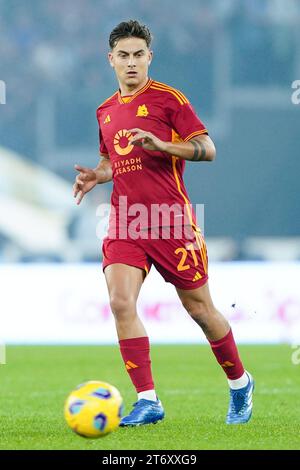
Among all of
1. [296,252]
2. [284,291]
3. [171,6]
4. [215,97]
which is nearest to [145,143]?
[284,291]

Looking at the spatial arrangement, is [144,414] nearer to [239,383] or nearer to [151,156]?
[239,383]

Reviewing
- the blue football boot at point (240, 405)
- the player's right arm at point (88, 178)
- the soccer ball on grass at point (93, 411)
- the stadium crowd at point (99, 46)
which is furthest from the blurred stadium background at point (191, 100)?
the soccer ball on grass at point (93, 411)

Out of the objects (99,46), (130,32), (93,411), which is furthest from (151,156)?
(99,46)

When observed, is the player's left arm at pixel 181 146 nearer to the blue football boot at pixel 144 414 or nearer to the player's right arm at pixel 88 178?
the player's right arm at pixel 88 178

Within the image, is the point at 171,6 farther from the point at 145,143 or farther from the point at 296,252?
the point at 145,143

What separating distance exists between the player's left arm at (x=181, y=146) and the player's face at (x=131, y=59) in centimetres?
36

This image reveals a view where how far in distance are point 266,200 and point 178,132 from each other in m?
9.73

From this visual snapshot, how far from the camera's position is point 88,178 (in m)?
6.32

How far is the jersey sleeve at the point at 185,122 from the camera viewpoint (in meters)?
5.96

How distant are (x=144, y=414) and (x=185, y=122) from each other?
1669 millimetres

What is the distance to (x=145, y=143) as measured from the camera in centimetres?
565

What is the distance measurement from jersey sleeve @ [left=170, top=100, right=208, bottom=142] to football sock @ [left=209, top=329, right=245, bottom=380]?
1.17 meters

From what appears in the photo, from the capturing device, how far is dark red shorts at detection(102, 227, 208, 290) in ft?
19.6

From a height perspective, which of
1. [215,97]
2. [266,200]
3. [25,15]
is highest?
[25,15]
